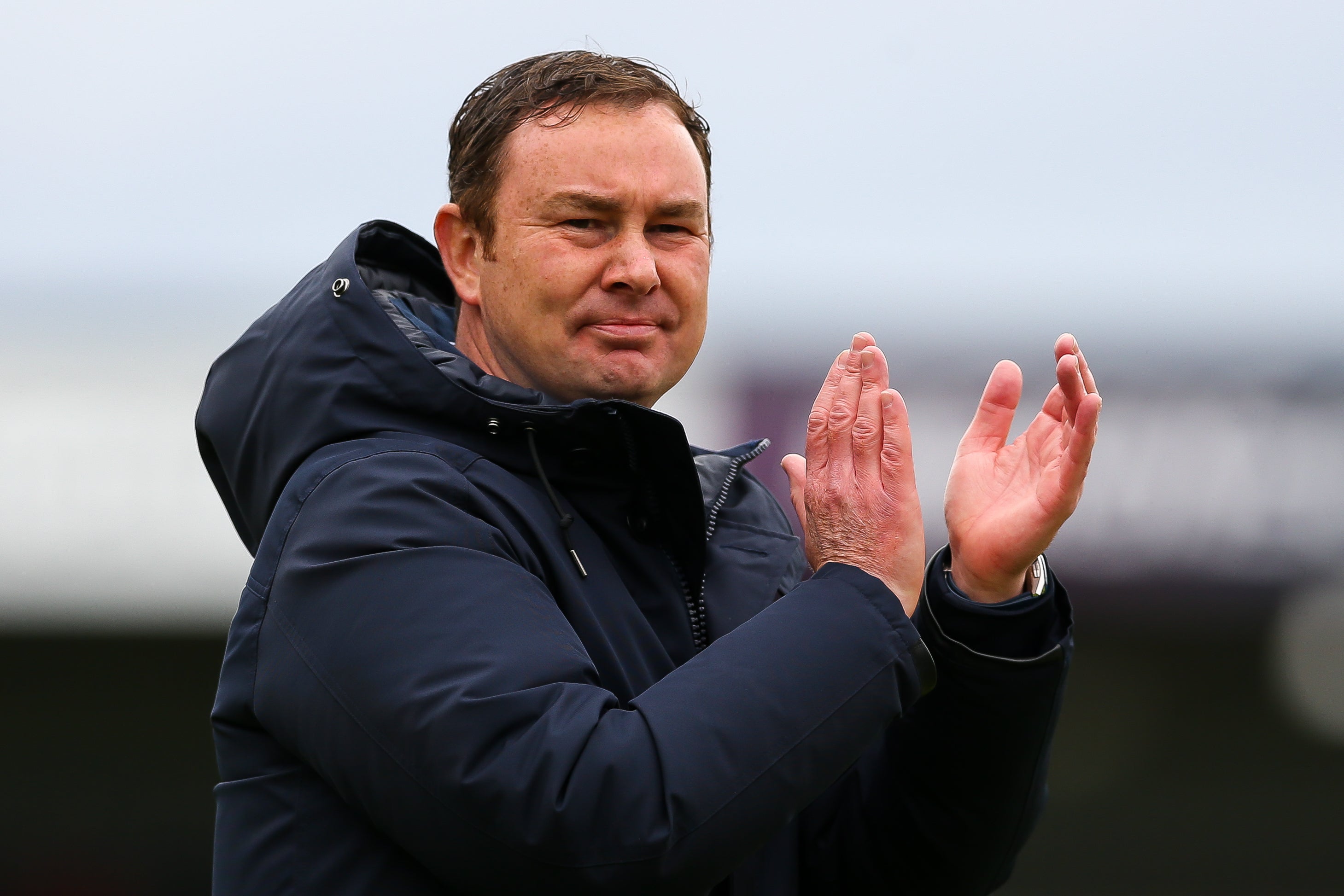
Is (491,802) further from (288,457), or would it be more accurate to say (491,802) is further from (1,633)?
(1,633)

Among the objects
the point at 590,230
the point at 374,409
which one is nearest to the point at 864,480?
the point at 590,230

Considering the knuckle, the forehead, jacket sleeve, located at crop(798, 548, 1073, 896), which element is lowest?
jacket sleeve, located at crop(798, 548, 1073, 896)

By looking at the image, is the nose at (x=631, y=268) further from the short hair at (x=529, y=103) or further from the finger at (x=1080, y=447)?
the finger at (x=1080, y=447)

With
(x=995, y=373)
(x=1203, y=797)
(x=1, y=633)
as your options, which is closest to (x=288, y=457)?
(x=995, y=373)

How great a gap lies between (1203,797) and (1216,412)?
2419mm

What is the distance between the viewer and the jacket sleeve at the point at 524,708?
149cm

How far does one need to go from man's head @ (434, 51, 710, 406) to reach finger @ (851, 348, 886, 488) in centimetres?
37

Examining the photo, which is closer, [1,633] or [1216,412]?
[1,633]

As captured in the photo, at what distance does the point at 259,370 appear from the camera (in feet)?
6.40

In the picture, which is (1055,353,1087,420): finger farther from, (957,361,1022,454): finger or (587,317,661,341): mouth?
(587,317,661,341): mouth

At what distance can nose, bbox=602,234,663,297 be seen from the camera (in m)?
2.06

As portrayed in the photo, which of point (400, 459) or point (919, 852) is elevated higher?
point (400, 459)

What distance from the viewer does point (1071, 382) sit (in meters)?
1.93

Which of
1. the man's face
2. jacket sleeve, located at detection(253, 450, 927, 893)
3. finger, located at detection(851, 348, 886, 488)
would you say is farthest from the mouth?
jacket sleeve, located at detection(253, 450, 927, 893)
